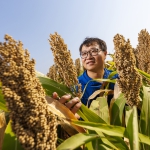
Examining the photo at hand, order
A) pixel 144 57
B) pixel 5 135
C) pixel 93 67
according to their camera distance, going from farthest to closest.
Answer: pixel 144 57 → pixel 93 67 → pixel 5 135

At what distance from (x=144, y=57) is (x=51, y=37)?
172cm

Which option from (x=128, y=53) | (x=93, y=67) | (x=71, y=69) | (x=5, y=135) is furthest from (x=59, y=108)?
(x=93, y=67)

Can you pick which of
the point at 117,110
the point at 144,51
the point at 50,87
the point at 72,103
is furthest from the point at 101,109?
the point at 144,51

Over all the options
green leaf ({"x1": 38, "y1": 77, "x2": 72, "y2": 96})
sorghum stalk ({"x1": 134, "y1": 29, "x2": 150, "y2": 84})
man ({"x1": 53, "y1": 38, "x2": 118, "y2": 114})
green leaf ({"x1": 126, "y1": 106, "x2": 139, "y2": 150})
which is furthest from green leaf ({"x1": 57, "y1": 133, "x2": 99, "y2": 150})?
sorghum stalk ({"x1": 134, "y1": 29, "x2": 150, "y2": 84})

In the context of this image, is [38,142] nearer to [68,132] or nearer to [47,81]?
[68,132]

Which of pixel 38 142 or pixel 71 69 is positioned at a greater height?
pixel 71 69

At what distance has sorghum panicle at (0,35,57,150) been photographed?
0.98 metres

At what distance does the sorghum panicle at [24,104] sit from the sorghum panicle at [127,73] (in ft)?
2.85

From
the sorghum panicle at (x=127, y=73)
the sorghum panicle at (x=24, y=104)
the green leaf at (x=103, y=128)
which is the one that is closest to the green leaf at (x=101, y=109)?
the sorghum panicle at (x=127, y=73)

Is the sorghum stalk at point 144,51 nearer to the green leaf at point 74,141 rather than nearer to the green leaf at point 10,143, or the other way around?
the green leaf at point 74,141

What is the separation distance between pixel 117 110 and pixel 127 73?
0.33m

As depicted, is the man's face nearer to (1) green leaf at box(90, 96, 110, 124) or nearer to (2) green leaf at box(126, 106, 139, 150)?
(1) green leaf at box(90, 96, 110, 124)

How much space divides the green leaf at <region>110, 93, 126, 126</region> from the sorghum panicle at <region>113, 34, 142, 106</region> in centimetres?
15

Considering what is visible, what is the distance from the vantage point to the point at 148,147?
1719 millimetres
